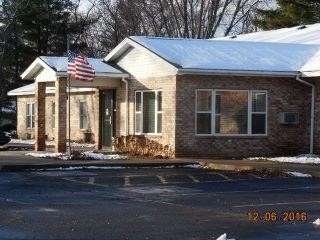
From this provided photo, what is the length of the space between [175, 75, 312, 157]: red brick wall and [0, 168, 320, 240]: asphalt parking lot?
4.37m

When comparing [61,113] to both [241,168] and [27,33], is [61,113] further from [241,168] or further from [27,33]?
[27,33]

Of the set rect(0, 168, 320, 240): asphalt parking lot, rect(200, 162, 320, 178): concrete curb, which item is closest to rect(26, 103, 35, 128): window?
rect(200, 162, 320, 178): concrete curb

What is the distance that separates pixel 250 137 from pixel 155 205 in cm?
1223

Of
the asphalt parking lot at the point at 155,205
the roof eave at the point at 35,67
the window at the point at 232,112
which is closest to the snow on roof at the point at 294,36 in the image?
the window at the point at 232,112

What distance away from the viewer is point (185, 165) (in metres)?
21.8

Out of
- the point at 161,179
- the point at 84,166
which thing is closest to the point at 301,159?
the point at 161,179

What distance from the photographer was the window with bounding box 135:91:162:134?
24828 millimetres

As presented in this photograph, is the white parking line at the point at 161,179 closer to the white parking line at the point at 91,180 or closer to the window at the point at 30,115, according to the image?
the white parking line at the point at 91,180

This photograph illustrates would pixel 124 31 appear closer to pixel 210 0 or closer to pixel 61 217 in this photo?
pixel 210 0

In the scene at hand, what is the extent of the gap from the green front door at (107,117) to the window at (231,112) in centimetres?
503

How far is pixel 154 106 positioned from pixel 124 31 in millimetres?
33434

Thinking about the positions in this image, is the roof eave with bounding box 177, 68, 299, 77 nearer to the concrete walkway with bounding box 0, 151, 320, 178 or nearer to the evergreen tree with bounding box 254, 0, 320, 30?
the concrete walkway with bounding box 0, 151, 320, 178

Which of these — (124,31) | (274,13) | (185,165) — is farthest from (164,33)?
(185,165)

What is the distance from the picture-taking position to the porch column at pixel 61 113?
25.5 meters
